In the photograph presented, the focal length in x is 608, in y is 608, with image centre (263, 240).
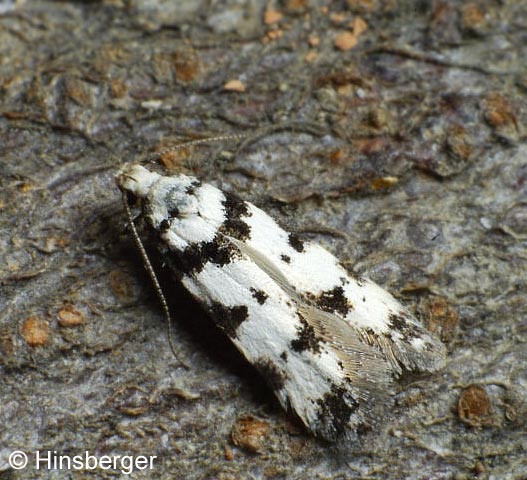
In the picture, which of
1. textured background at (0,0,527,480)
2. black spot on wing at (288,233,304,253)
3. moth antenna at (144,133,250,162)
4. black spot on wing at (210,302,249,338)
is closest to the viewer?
textured background at (0,0,527,480)

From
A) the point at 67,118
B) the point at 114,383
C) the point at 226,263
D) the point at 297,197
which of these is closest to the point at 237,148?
the point at 297,197

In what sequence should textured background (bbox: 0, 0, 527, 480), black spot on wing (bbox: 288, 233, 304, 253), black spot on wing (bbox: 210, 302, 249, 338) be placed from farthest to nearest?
black spot on wing (bbox: 288, 233, 304, 253)
black spot on wing (bbox: 210, 302, 249, 338)
textured background (bbox: 0, 0, 527, 480)

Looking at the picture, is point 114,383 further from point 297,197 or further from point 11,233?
point 297,197

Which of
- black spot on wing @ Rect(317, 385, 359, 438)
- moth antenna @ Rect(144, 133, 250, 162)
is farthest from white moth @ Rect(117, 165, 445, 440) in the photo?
moth antenna @ Rect(144, 133, 250, 162)

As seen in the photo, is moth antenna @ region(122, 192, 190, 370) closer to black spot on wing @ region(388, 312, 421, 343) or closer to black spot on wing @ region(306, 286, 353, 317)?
black spot on wing @ region(306, 286, 353, 317)

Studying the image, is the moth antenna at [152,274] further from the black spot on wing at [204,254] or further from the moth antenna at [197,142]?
the moth antenna at [197,142]

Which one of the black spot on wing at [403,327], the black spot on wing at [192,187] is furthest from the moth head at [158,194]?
the black spot on wing at [403,327]
